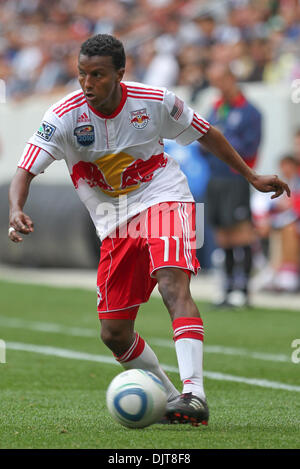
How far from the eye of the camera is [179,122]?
17.4ft

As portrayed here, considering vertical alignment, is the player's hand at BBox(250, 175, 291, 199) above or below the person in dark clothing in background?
below

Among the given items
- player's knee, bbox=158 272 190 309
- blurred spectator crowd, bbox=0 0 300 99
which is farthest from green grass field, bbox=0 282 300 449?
blurred spectator crowd, bbox=0 0 300 99

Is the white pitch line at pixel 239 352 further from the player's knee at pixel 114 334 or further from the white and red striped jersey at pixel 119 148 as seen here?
the white and red striped jersey at pixel 119 148

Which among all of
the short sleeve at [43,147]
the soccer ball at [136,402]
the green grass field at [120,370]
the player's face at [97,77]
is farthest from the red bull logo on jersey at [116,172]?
the green grass field at [120,370]

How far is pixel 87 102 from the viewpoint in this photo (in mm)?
5090

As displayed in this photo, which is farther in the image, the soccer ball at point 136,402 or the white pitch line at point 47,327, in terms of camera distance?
the white pitch line at point 47,327

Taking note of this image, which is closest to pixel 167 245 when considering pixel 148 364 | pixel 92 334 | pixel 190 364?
pixel 190 364

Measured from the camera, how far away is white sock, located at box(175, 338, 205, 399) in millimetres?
4805

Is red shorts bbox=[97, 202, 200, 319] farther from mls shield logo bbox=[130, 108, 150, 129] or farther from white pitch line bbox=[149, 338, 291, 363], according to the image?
white pitch line bbox=[149, 338, 291, 363]

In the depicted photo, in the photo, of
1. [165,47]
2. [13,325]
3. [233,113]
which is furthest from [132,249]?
[165,47]

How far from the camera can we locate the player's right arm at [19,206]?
462 centimetres

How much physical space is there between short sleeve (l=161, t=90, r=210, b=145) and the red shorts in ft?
1.30

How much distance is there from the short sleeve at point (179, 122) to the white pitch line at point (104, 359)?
185 cm

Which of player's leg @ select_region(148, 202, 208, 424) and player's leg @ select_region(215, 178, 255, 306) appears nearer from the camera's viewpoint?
player's leg @ select_region(148, 202, 208, 424)
